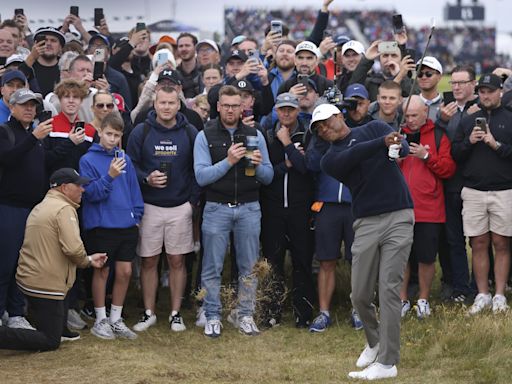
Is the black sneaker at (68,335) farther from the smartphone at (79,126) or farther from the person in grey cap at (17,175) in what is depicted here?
the smartphone at (79,126)

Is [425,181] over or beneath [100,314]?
over

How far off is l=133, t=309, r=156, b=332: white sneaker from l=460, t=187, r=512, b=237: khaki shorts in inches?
147

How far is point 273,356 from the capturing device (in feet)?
34.6

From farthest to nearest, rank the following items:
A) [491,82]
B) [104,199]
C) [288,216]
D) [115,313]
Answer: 1. [288,216]
2. [491,82]
3. [115,313]
4. [104,199]

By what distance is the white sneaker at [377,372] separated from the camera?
30.4 feet

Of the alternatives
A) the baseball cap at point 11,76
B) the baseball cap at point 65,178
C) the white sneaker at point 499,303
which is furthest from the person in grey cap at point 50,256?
the white sneaker at point 499,303

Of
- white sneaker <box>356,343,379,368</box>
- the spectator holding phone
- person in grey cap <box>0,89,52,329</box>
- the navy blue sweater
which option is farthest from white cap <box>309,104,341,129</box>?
person in grey cap <box>0,89,52,329</box>

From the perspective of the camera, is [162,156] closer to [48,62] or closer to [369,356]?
[48,62]

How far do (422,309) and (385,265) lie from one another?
2.50 meters

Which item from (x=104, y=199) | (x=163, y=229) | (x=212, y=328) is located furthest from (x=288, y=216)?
(x=104, y=199)

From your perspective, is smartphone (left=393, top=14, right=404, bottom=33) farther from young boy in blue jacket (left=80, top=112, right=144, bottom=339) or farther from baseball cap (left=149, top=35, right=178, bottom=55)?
baseball cap (left=149, top=35, right=178, bottom=55)

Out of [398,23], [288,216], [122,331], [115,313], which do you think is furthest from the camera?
[398,23]

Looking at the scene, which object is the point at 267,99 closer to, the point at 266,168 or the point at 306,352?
the point at 266,168

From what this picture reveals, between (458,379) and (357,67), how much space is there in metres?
4.82
